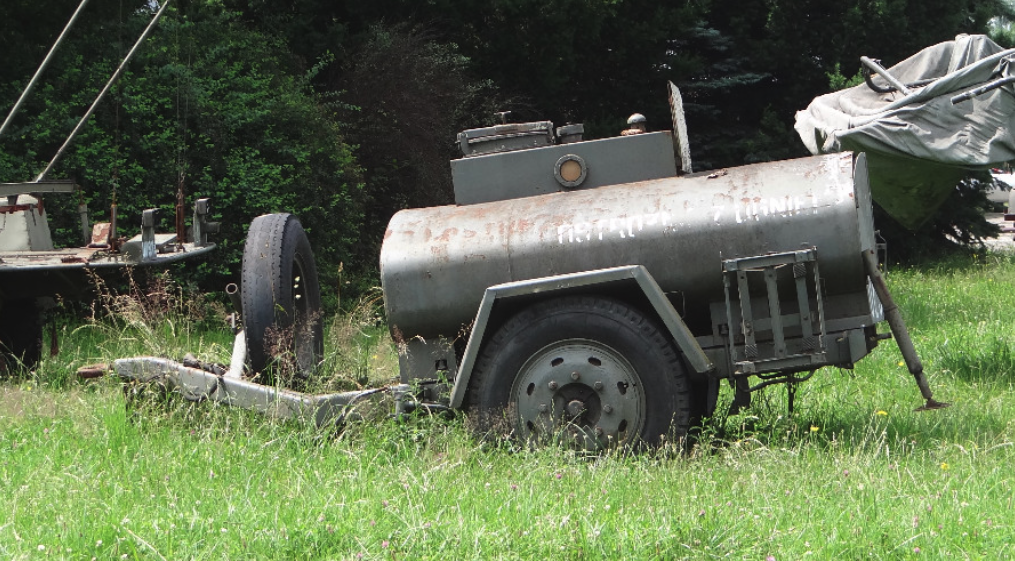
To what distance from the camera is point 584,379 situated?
19.8 feet

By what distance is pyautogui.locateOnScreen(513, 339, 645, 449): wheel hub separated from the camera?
604 cm

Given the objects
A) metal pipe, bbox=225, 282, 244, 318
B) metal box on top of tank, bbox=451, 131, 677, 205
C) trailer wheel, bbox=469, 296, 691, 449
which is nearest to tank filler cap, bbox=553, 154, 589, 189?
metal box on top of tank, bbox=451, 131, 677, 205

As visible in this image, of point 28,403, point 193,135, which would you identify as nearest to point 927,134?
point 28,403

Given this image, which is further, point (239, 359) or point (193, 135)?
point (193, 135)

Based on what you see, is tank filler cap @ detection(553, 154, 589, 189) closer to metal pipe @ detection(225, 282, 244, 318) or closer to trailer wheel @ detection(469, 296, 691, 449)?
trailer wheel @ detection(469, 296, 691, 449)

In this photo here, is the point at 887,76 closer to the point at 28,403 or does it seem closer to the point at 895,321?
the point at 895,321

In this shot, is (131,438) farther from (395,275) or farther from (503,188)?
(503,188)

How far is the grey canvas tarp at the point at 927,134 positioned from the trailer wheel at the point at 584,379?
3.01 metres

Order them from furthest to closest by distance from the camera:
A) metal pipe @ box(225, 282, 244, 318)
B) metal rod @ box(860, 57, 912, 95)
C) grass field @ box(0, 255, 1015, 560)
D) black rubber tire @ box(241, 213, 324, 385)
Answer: metal rod @ box(860, 57, 912, 95), metal pipe @ box(225, 282, 244, 318), black rubber tire @ box(241, 213, 324, 385), grass field @ box(0, 255, 1015, 560)

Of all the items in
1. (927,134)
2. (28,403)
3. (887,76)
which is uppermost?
(887,76)

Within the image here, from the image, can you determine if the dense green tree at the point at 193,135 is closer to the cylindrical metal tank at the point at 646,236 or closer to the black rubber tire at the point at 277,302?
the black rubber tire at the point at 277,302

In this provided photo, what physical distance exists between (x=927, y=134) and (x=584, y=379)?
3539 mm

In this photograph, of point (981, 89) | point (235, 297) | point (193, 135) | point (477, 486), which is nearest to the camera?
point (477, 486)

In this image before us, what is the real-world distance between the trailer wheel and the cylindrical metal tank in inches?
9.9
